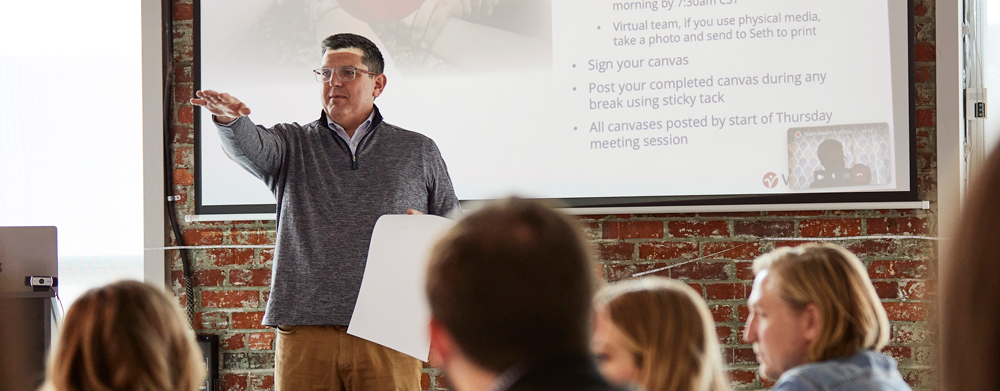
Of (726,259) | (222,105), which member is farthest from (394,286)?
(726,259)

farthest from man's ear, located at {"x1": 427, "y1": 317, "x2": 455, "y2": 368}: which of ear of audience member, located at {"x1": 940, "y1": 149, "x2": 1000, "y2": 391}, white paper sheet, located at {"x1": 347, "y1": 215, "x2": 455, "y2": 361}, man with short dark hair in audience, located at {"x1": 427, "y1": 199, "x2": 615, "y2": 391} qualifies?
white paper sheet, located at {"x1": 347, "y1": 215, "x2": 455, "y2": 361}

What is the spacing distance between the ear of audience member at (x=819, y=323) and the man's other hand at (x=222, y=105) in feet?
4.31

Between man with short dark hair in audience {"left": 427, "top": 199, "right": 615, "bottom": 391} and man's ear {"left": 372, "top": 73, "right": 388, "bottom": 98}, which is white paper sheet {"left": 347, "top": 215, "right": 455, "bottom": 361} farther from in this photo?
man with short dark hair in audience {"left": 427, "top": 199, "right": 615, "bottom": 391}

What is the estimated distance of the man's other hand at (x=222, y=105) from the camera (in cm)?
198

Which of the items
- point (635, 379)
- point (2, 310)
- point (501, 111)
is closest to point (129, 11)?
point (501, 111)

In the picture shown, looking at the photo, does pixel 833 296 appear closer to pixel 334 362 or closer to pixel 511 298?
pixel 511 298

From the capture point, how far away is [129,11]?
298 centimetres

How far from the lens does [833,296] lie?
139 cm

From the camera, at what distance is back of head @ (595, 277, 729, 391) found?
4.27 feet

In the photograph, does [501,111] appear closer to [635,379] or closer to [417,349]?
[417,349]

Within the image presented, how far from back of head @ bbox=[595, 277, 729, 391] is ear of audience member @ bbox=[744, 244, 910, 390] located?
13 cm

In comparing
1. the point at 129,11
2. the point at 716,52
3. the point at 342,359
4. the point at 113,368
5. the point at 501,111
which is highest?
the point at 129,11

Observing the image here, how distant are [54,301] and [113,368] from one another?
89 cm

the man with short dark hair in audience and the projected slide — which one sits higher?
the projected slide
